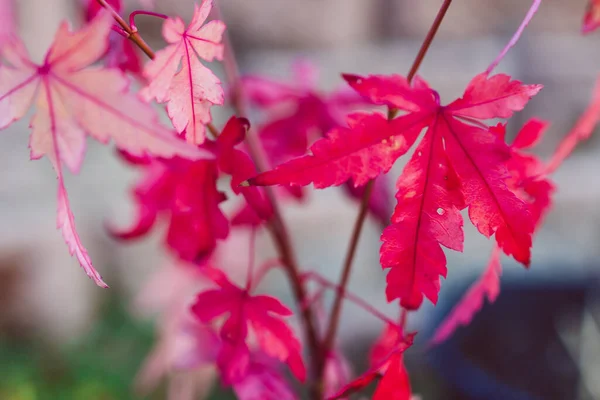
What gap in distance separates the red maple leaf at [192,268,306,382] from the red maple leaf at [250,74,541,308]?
2.6 inches

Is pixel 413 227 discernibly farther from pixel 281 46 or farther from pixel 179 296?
pixel 281 46

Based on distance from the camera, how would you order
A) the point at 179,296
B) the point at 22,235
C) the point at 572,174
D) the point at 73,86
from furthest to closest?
the point at 572,174 < the point at 22,235 < the point at 179,296 < the point at 73,86

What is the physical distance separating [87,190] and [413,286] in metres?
0.70

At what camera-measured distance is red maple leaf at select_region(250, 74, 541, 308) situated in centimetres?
17

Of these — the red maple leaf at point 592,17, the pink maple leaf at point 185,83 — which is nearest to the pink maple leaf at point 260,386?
the pink maple leaf at point 185,83

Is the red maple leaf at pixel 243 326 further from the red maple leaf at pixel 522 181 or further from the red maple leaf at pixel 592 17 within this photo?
the red maple leaf at pixel 592 17

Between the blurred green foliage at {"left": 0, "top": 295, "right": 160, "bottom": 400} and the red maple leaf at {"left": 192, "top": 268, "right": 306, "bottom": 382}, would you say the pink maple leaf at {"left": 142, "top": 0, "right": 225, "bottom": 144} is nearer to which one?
the red maple leaf at {"left": 192, "top": 268, "right": 306, "bottom": 382}

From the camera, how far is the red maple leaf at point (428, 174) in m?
0.17

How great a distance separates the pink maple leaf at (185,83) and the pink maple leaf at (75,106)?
12 mm

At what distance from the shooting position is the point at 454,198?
18 centimetres

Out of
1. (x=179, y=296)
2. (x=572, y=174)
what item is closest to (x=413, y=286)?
(x=179, y=296)

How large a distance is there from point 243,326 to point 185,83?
0.11 meters

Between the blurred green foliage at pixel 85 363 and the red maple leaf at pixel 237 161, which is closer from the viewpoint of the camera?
the red maple leaf at pixel 237 161

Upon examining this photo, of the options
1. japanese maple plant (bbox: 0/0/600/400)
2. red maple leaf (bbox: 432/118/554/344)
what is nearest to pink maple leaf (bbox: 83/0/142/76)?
japanese maple plant (bbox: 0/0/600/400)
